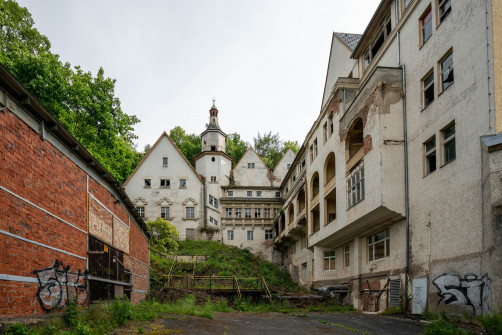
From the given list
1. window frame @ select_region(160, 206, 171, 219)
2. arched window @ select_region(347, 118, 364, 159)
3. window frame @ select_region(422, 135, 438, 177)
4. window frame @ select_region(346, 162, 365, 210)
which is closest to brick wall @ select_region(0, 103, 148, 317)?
window frame @ select_region(346, 162, 365, 210)

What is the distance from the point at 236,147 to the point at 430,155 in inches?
2271

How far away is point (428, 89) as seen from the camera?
15.4 metres

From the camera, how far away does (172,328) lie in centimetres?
1116

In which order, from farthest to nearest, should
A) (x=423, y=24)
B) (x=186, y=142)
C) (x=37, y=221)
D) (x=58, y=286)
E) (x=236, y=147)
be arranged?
(x=236, y=147) → (x=186, y=142) → (x=423, y=24) → (x=58, y=286) → (x=37, y=221)

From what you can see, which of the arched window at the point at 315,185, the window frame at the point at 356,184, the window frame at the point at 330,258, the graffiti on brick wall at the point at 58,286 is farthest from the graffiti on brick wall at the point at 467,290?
the arched window at the point at 315,185

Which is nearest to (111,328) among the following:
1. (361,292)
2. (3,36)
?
(361,292)

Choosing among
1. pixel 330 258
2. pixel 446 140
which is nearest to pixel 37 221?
pixel 446 140

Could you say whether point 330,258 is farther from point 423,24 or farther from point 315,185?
point 423,24

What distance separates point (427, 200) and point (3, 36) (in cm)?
2610

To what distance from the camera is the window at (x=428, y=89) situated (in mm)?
15059

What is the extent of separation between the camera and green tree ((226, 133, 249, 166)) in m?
69.2

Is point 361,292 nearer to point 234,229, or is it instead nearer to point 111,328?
point 111,328

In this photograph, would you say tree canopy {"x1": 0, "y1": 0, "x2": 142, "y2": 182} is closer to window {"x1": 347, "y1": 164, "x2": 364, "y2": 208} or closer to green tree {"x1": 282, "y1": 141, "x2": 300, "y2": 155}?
window {"x1": 347, "y1": 164, "x2": 364, "y2": 208}

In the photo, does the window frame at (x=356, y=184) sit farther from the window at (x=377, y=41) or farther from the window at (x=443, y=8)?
the window at (x=443, y=8)
